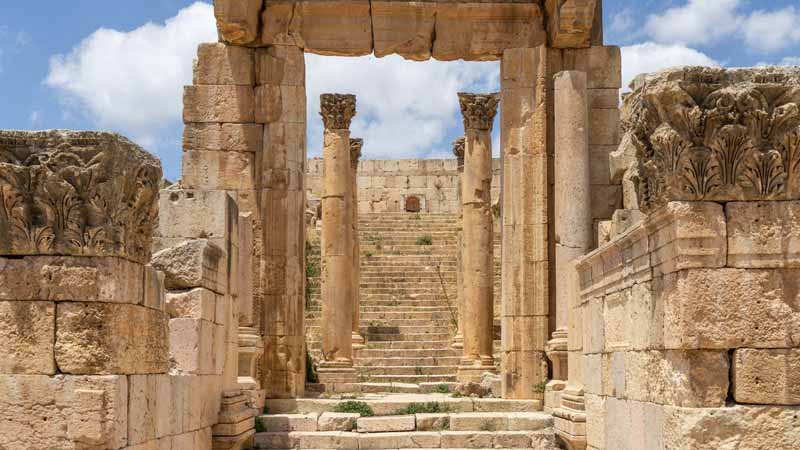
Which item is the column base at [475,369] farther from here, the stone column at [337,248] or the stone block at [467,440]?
the stone block at [467,440]

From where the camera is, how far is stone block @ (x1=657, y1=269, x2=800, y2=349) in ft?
20.5

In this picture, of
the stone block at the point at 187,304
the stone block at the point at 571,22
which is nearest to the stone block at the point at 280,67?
the stone block at the point at 571,22

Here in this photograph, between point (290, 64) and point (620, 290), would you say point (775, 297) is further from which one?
point (290, 64)

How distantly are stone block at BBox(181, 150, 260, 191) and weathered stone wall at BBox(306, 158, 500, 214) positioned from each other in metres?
29.7

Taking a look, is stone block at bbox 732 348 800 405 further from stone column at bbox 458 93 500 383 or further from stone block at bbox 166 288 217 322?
stone column at bbox 458 93 500 383

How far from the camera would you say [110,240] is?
22.3 feet

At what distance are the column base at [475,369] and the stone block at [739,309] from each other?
1041 cm

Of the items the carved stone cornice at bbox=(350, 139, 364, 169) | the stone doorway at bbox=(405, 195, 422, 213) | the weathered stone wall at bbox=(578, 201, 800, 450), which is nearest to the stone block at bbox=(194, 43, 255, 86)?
the weathered stone wall at bbox=(578, 201, 800, 450)

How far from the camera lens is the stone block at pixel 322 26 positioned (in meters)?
13.8

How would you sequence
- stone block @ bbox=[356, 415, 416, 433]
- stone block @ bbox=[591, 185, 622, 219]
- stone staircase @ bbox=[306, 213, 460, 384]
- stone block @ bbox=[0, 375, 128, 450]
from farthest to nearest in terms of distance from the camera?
stone staircase @ bbox=[306, 213, 460, 384] → stone block @ bbox=[591, 185, 622, 219] → stone block @ bbox=[356, 415, 416, 433] → stone block @ bbox=[0, 375, 128, 450]

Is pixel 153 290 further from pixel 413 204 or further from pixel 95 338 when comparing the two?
pixel 413 204

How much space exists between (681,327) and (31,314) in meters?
4.07

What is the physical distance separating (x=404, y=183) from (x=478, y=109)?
25888 millimetres

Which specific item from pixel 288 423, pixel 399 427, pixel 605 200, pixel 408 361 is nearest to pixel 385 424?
pixel 399 427
